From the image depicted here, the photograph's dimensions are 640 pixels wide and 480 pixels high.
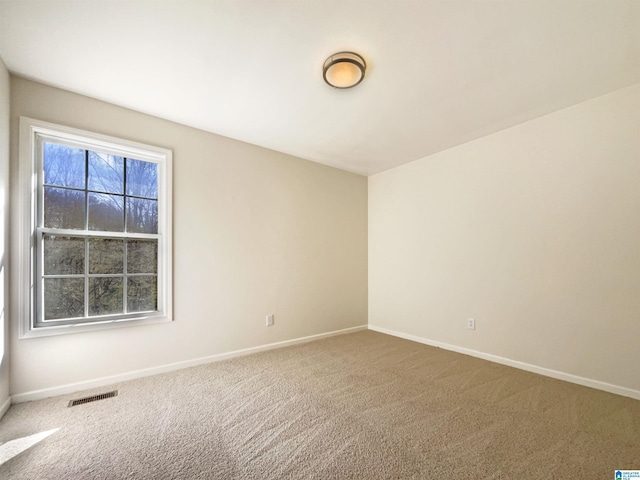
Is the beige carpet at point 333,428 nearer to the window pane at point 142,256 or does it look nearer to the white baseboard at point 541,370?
the white baseboard at point 541,370

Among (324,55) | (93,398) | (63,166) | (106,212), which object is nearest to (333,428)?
(93,398)

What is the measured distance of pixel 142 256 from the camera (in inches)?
106

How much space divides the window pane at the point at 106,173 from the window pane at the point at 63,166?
7cm

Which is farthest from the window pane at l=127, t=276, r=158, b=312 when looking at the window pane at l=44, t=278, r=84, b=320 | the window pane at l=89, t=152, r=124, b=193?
the window pane at l=89, t=152, r=124, b=193

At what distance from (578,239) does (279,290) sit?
3073 mm

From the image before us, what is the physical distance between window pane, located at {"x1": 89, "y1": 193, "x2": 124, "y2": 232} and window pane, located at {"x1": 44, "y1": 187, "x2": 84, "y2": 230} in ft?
0.25

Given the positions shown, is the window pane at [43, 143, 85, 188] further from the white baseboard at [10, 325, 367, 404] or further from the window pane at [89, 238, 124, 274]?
the white baseboard at [10, 325, 367, 404]

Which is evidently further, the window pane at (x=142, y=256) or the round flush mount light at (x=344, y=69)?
the window pane at (x=142, y=256)

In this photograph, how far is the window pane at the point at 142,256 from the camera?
104 inches

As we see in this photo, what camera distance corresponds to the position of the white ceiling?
1.59 meters

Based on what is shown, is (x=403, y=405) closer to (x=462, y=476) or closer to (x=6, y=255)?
(x=462, y=476)

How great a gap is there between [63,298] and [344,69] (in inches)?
115

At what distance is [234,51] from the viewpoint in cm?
188

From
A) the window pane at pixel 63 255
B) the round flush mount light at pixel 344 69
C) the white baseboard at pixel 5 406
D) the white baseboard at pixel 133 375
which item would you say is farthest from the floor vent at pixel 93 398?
the round flush mount light at pixel 344 69
